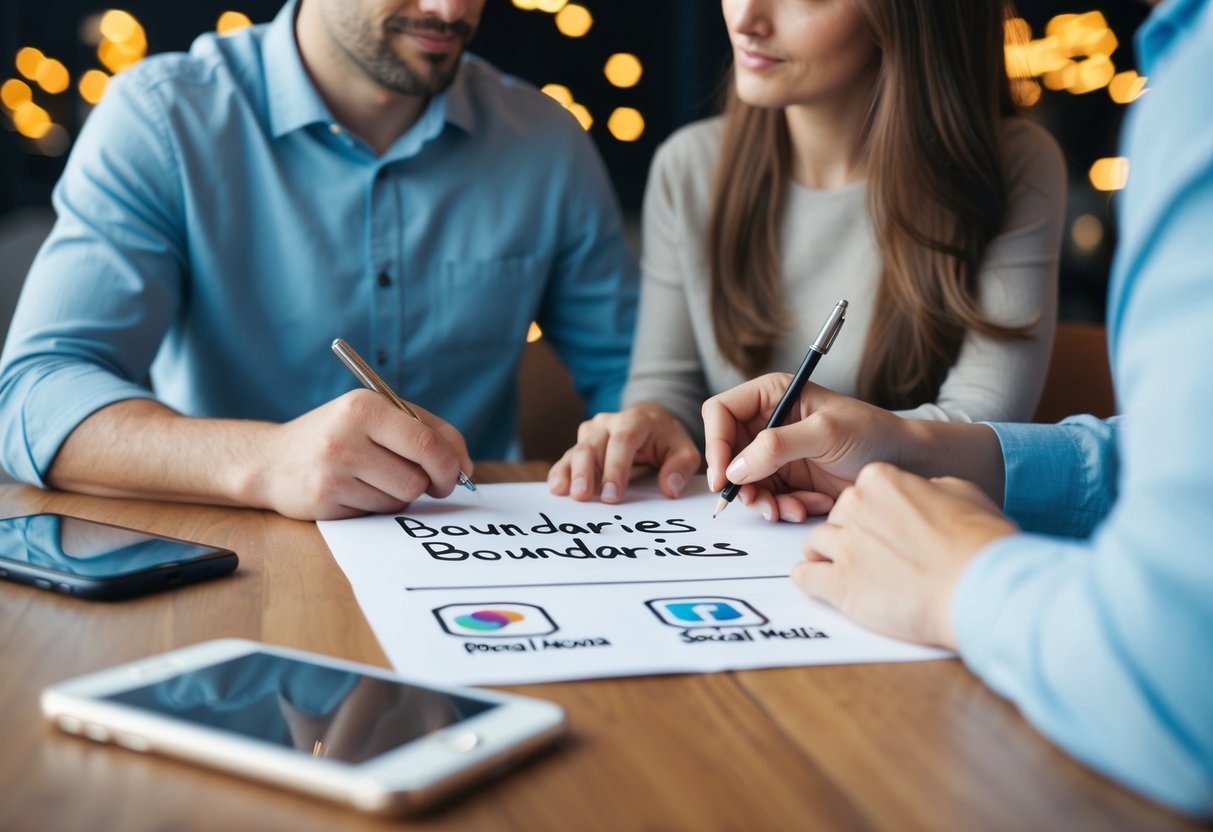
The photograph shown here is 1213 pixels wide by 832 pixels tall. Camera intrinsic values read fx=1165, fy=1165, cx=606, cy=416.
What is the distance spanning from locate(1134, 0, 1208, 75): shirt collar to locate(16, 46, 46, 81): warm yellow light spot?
2.36 m

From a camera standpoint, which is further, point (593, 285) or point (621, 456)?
point (593, 285)

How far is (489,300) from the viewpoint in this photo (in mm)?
1647

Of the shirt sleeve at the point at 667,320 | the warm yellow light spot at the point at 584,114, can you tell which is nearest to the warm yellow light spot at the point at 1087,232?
the warm yellow light spot at the point at 584,114

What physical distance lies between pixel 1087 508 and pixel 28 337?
3.54ft

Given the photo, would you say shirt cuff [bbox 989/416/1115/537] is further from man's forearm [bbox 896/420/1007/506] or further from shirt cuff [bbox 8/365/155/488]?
shirt cuff [bbox 8/365/155/488]

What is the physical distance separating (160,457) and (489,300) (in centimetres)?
65

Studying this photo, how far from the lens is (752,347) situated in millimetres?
→ 1471

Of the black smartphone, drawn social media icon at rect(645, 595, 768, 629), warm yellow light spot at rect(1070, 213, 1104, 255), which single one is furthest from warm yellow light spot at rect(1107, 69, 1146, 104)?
the black smartphone

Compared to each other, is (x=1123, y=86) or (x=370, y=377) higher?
(x=1123, y=86)

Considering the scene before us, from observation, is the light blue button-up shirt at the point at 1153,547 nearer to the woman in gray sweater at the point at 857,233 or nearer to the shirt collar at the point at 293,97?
the woman in gray sweater at the point at 857,233

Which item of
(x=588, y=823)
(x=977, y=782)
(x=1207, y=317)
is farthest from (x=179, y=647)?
(x=1207, y=317)

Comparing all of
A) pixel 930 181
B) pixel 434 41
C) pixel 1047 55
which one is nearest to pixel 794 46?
pixel 930 181

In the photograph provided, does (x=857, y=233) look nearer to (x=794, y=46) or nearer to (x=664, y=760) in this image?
(x=794, y=46)

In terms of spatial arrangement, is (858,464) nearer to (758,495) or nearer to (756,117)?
(758,495)
